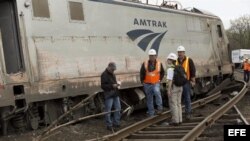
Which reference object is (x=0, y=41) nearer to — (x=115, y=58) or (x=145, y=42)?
(x=115, y=58)

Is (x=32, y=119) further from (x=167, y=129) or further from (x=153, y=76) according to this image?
(x=153, y=76)

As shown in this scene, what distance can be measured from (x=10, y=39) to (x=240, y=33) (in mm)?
75056

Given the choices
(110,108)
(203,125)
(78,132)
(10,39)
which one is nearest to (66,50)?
(10,39)

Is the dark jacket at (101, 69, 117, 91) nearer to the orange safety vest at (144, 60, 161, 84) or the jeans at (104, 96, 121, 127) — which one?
the jeans at (104, 96, 121, 127)

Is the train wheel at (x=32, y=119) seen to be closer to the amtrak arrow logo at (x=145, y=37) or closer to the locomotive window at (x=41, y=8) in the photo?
the locomotive window at (x=41, y=8)

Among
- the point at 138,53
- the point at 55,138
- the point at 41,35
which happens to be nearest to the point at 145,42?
the point at 138,53

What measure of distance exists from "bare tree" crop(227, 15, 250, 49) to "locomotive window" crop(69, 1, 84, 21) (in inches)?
2785

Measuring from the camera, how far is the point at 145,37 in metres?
14.6

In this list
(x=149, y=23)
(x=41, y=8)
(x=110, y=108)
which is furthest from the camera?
(x=149, y=23)

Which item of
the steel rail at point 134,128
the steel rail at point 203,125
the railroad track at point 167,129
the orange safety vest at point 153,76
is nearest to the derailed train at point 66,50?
the orange safety vest at point 153,76

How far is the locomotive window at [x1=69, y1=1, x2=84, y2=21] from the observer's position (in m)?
11.5

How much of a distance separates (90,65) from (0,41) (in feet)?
9.15

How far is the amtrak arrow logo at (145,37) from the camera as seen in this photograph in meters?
14.0

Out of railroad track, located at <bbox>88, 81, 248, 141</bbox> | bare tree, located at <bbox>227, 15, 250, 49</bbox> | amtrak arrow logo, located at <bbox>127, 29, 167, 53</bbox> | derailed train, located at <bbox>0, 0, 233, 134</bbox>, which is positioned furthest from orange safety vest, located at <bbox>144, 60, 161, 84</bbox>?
bare tree, located at <bbox>227, 15, 250, 49</bbox>
